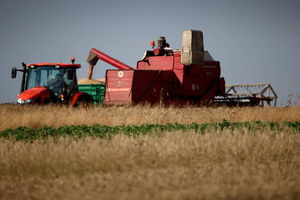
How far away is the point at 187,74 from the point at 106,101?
327cm

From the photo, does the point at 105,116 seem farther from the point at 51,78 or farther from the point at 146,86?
the point at 146,86

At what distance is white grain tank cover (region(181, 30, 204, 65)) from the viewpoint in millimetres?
19000

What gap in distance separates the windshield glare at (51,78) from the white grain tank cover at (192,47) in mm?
5075

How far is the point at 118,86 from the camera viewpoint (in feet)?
60.4

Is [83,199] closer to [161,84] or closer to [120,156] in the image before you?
[120,156]

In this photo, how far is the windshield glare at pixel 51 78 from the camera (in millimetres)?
15484

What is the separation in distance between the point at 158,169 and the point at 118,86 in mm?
11489

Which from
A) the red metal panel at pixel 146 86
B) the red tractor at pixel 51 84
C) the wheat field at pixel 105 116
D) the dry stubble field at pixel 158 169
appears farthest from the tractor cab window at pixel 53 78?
the dry stubble field at pixel 158 169

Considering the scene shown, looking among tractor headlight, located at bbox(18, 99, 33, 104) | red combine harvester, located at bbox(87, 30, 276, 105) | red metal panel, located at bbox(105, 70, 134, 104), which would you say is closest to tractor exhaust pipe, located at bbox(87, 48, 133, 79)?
red combine harvester, located at bbox(87, 30, 276, 105)

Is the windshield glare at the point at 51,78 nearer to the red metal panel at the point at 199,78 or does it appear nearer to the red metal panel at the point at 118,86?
the red metal panel at the point at 118,86

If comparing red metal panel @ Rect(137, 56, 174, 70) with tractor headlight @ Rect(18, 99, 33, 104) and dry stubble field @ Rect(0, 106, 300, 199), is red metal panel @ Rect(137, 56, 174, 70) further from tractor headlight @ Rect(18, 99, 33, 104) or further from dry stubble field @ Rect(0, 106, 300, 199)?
dry stubble field @ Rect(0, 106, 300, 199)

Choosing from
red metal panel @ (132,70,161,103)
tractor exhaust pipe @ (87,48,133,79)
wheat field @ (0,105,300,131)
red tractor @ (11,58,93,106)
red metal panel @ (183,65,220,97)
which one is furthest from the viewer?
tractor exhaust pipe @ (87,48,133,79)

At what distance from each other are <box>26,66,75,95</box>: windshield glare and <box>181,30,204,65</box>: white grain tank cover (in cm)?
508

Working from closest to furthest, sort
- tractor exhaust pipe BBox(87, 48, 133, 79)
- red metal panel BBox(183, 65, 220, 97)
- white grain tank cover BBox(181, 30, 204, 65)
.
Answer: white grain tank cover BBox(181, 30, 204, 65) → red metal panel BBox(183, 65, 220, 97) → tractor exhaust pipe BBox(87, 48, 133, 79)
